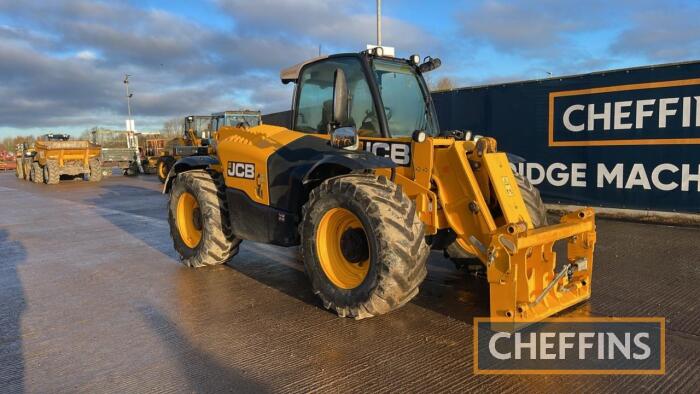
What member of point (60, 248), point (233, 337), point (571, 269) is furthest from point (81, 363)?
point (60, 248)

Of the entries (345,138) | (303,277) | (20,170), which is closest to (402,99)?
(345,138)

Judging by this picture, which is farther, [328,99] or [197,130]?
[197,130]

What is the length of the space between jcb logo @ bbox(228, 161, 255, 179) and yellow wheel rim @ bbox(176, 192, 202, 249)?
3.36ft

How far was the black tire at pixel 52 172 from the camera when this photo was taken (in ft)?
71.3

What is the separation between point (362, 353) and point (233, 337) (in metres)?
1.06

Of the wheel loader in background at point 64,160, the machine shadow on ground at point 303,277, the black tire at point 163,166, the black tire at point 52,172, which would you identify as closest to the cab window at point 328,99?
the machine shadow on ground at point 303,277

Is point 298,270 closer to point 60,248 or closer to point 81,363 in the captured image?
point 81,363

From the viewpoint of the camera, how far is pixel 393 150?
15.0 ft

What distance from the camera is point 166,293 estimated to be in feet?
16.8

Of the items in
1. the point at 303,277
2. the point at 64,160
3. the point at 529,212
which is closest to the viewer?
the point at 529,212

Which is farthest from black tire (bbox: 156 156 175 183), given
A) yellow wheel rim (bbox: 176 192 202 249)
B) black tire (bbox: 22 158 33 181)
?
yellow wheel rim (bbox: 176 192 202 249)

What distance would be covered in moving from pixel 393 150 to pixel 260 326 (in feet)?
6.33

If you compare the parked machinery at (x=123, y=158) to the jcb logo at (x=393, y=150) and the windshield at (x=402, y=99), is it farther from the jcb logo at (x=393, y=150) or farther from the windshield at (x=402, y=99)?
the jcb logo at (x=393, y=150)

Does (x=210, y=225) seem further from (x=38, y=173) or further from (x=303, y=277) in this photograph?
(x=38, y=173)
